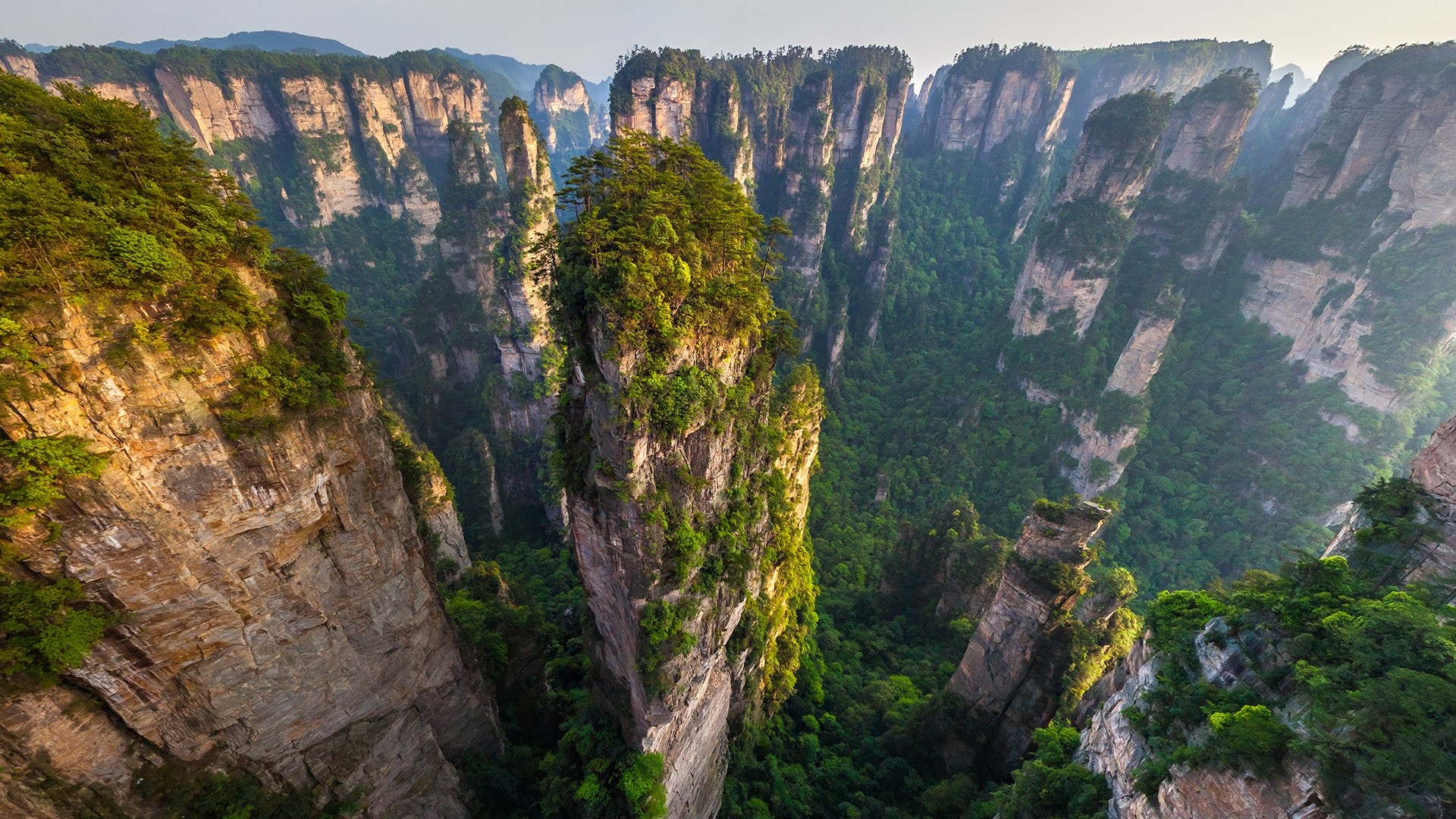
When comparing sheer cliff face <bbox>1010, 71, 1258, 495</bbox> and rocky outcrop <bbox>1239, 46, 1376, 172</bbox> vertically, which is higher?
rocky outcrop <bbox>1239, 46, 1376, 172</bbox>

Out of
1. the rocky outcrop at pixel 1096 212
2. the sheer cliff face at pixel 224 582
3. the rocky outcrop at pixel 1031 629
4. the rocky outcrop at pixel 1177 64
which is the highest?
the rocky outcrop at pixel 1177 64

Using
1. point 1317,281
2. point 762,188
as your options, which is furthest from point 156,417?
point 762,188

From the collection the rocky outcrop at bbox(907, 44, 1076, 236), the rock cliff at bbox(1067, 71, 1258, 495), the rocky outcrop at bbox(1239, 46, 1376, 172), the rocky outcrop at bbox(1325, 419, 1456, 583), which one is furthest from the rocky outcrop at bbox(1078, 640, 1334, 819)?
the rocky outcrop at bbox(1239, 46, 1376, 172)

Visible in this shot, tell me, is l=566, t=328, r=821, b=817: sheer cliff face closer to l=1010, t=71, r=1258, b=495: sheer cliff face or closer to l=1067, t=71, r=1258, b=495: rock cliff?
l=1067, t=71, r=1258, b=495: rock cliff

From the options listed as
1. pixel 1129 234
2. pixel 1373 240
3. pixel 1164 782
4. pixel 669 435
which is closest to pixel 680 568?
pixel 669 435

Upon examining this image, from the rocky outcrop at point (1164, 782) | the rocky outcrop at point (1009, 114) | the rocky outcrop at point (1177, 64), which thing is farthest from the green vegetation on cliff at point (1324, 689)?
the rocky outcrop at point (1177, 64)

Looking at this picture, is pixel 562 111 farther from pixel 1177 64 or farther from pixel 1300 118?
pixel 1300 118

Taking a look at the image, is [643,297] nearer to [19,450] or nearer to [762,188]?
[19,450]

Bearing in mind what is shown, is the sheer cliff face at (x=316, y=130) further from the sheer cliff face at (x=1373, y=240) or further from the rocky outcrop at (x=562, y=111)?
the sheer cliff face at (x=1373, y=240)
